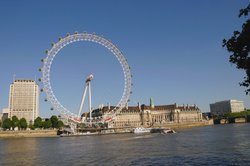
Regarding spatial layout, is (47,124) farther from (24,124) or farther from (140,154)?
(140,154)

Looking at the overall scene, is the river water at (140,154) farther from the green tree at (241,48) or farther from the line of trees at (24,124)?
the line of trees at (24,124)

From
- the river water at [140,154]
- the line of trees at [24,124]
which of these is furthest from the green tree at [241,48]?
the line of trees at [24,124]

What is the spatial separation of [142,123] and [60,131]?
78.4 metres

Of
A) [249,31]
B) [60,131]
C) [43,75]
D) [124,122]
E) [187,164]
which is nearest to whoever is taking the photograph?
[249,31]

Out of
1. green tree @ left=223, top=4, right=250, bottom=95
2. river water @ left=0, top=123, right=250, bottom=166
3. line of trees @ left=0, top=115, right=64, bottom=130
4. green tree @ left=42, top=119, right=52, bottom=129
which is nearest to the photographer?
green tree @ left=223, top=4, right=250, bottom=95

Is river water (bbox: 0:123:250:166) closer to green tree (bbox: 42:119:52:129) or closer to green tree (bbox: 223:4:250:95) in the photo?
green tree (bbox: 223:4:250:95)

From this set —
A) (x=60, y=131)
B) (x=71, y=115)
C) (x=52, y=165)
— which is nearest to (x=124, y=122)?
(x=60, y=131)

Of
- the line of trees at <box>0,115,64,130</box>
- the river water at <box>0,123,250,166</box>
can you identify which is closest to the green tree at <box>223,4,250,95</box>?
the river water at <box>0,123,250,166</box>

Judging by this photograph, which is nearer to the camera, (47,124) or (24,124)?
(24,124)

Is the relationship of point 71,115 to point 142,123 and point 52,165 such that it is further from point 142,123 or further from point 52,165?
point 142,123

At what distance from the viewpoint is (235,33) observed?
538 inches

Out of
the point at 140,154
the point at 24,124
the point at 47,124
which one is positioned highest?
the point at 24,124

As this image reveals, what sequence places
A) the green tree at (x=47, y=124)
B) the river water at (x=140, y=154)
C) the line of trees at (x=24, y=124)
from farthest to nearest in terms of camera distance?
the green tree at (x=47, y=124), the line of trees at (x=24, y=124), the river water at (x=140, y=154)

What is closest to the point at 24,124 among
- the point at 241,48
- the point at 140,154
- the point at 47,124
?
the point at 47,124
